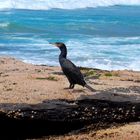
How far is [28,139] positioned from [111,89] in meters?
1.83

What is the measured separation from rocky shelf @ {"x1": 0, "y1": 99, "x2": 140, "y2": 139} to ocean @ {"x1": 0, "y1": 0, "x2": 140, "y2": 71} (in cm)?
1086

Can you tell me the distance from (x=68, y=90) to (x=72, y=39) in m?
22.0

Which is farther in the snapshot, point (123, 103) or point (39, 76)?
point (39, 76)

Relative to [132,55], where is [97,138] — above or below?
above

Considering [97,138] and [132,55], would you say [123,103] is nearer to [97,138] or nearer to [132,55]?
[97,138]

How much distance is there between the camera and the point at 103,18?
167ft

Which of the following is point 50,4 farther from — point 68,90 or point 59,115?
point 59,115

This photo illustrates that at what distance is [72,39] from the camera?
31.6 metres

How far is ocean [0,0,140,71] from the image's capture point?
22.2 m

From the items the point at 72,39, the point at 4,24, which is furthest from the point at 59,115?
the point at 4,24

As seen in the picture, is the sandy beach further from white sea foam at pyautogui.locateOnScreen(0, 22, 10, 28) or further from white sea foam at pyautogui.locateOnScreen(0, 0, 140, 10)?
white sea foam at pyautogui.locateOnScreen(0, 0, 140, 10)

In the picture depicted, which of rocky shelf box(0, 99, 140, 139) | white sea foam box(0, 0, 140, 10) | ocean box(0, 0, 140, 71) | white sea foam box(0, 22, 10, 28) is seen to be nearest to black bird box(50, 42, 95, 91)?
rocky shelf box(0, 99, 140, 139)

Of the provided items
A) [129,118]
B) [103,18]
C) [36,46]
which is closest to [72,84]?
[129,118]

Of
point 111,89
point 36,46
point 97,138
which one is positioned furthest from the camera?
point 36,46
